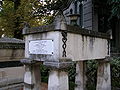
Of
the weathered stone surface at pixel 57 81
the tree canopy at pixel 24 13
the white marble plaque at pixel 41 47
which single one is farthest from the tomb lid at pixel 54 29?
the tree canopy at pixel 24 13

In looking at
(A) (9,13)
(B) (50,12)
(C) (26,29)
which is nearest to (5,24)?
(A) (9,13)

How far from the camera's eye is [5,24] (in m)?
16.1

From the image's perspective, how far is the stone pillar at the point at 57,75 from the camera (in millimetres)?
3650

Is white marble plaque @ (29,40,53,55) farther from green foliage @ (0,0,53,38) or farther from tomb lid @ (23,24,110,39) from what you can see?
green foliage @ (0,0,53,38)

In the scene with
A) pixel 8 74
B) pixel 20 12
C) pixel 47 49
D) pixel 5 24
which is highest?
pixel 20 12

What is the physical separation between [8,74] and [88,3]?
412 inches

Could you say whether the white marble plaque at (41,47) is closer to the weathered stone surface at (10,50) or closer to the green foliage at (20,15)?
the weathered stone surface at (10,50)

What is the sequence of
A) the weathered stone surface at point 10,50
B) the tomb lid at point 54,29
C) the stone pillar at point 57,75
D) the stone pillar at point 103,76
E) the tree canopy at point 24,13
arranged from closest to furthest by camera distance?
1. the stone pillar at point 57,75
2. the tomb lid at point 54,29
3. the stone pillar at point 103,76
4. the weathered stone surface at point 10,50
5. the tree canopy at point 24,13

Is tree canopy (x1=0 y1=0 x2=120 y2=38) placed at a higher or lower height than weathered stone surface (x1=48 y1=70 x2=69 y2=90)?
higher

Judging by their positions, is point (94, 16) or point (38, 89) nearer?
point (38, 89)

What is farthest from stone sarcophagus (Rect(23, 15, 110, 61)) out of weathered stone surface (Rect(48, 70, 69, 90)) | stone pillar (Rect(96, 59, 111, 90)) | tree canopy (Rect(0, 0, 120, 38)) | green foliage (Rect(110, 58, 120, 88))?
tree canopy (Rect(0, 0, 120, 38))

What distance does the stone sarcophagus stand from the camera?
3.75 meters

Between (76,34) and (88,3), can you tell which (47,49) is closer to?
(76,34)

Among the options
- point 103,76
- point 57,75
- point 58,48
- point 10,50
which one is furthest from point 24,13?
point 57,75
